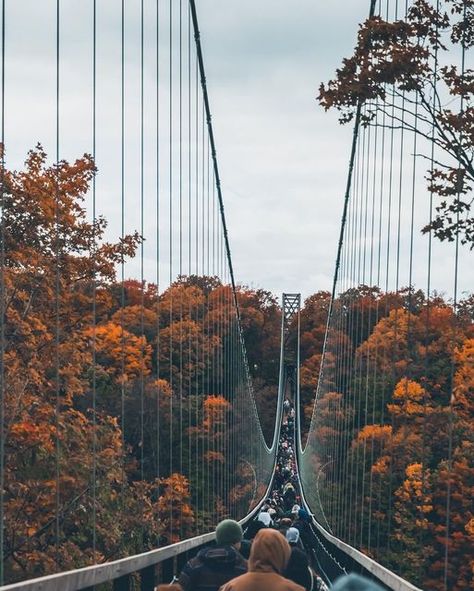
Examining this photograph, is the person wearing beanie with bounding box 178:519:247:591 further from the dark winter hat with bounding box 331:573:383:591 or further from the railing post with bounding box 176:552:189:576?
the railing post with bounding box 176:552:189:576

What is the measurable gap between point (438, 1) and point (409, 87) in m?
1.22

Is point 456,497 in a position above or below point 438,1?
below

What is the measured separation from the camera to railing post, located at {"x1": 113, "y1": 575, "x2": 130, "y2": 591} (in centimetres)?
885

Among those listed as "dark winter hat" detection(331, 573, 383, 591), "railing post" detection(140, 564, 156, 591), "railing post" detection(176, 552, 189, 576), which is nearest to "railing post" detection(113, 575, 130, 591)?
"railing post" detection(140, 564, 156, 591)

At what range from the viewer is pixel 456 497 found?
130 feet

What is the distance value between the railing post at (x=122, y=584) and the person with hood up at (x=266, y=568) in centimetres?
368

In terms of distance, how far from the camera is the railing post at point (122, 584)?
8.85 metres

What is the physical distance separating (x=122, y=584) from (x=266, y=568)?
3915 mm

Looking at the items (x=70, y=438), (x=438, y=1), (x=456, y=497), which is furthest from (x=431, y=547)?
(x=438, y=1)

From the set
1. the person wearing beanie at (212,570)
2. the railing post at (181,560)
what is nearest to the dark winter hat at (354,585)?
the person wearing beanie at (212,570)

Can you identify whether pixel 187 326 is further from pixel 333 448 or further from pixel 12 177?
pixel 12 177

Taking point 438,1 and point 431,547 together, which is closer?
point 438,1

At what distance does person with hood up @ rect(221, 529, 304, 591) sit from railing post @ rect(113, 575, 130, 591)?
3.68 metres

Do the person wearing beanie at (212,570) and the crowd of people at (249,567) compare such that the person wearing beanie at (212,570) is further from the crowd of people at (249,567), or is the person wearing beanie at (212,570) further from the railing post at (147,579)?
the railing post at (147,579)
